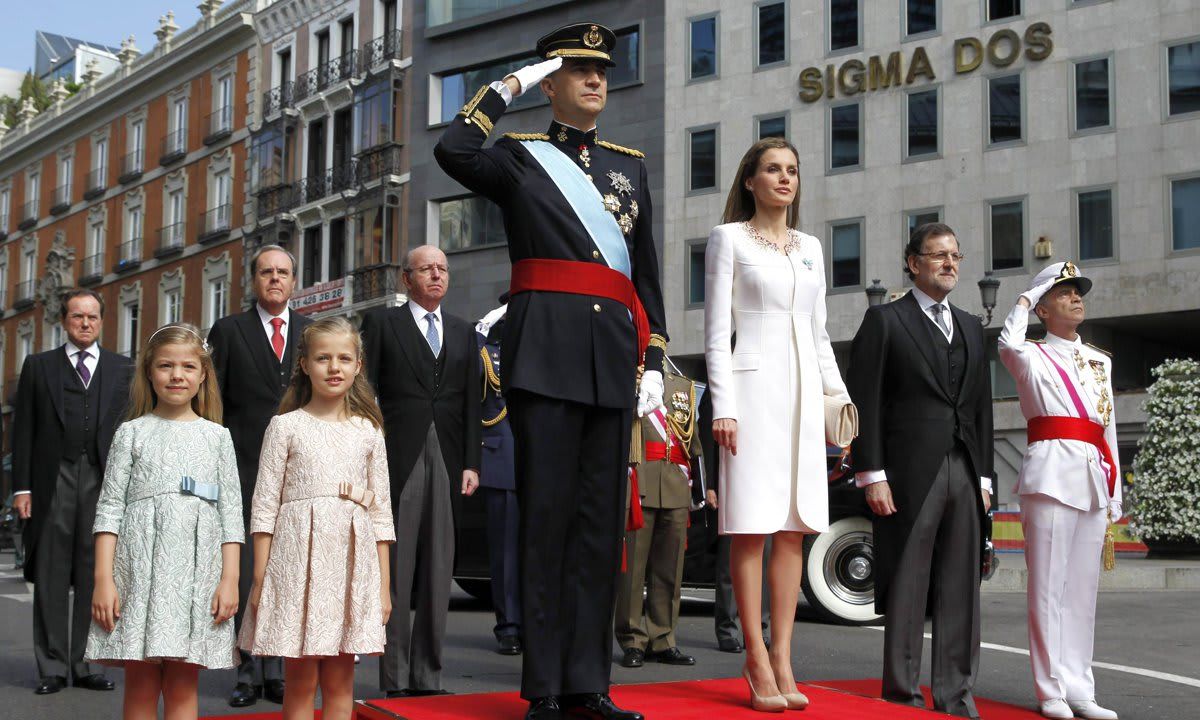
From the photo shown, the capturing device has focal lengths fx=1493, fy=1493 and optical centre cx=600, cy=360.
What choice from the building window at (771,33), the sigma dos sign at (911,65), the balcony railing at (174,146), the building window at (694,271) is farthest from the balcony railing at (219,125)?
the sigma dos sign at (911,65)

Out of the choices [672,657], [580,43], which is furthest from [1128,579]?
[580,43]

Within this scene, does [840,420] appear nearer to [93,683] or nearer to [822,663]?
[822,663]

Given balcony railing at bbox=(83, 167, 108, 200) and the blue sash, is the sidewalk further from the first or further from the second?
balcony railing at bbox=(83, 167, 108, 200)

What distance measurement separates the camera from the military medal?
5.75 metres

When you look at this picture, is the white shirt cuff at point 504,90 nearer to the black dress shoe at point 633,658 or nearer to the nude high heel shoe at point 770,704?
the nude high heel shoe at point 770,704

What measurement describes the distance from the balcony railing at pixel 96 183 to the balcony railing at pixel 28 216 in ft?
20.5

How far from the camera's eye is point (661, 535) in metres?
9.66

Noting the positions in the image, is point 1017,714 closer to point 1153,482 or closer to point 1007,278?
point 1153,482

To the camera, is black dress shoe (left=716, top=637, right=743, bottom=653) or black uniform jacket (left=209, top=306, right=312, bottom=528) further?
black dress shoe (left=716, top=637, right=743, bottom=653)

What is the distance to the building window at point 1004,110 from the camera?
A: 1315 inches

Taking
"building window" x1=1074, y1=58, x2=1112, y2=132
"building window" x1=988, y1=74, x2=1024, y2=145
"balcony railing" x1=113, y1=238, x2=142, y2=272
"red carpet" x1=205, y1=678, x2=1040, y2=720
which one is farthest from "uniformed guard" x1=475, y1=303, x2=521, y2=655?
"balcony railing" x1=113, y1=238, x2=142, y2=272

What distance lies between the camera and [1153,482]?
2167 centimetres

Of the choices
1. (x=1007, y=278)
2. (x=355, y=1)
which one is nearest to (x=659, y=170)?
(x=1007, y=278)

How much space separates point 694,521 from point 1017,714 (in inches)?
191
